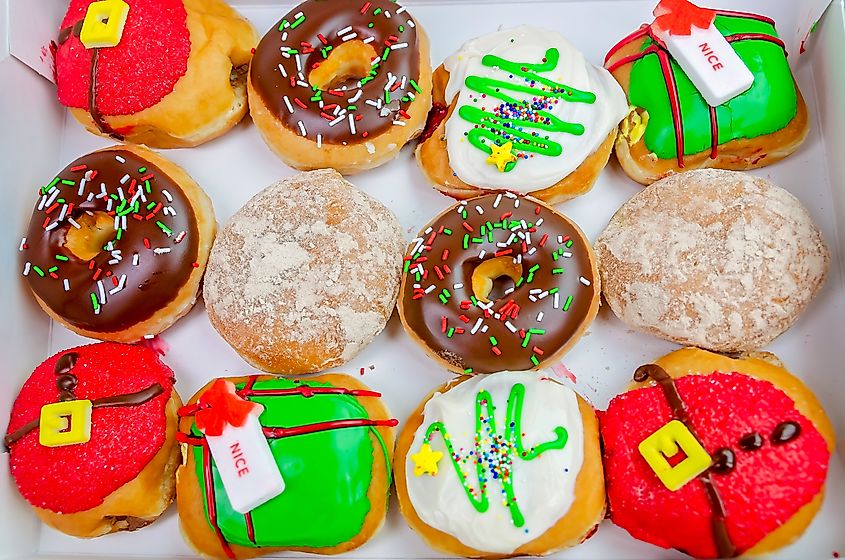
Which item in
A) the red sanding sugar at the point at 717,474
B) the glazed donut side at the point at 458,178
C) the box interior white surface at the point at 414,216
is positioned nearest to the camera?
the red sanding sugar at the point at 717,474

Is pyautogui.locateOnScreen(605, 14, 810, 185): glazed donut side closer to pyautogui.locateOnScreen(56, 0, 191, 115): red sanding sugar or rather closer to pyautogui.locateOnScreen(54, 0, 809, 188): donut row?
pyautogui.locateOnScreen(54, 0, 809, 188): donut row

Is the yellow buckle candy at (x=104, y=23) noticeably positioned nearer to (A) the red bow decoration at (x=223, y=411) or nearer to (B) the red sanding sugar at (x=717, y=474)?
(A) the red bow decoration at (x=223, y=411)

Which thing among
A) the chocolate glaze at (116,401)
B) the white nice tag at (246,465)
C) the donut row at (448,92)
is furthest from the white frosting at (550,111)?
the chocolate glaze at (116,401)

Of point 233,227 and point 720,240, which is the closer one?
point 720,240

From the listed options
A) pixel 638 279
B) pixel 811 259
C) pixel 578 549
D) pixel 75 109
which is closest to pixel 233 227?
pixel 75 109

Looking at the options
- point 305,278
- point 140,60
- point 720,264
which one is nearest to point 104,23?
point 140,60

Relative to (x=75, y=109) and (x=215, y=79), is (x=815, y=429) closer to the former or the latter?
(x=215, y=79)
